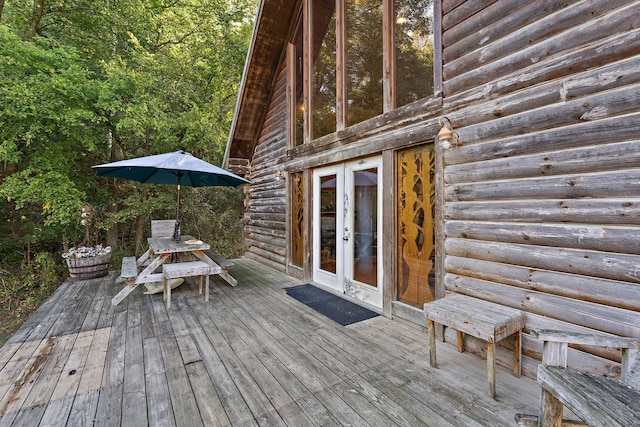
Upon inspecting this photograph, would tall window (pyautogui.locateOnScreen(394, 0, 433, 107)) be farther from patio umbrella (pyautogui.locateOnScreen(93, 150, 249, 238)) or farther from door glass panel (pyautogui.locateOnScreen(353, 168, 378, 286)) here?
patio umbrella (pyautogui.locateOnScreen(93, 150, 249, 238))

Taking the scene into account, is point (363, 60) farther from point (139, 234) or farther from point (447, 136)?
point (139, 234)

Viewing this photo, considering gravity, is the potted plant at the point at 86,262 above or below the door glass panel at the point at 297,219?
below

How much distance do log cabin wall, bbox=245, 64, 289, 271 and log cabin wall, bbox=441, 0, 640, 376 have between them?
3.90 metres

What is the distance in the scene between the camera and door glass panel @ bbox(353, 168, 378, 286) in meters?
3.93

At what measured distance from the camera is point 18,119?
5344 millimetres

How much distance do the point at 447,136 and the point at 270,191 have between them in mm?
4673

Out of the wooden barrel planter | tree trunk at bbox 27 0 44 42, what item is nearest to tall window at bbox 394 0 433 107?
the wooden barrel planter

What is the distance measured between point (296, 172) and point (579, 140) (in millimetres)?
4373

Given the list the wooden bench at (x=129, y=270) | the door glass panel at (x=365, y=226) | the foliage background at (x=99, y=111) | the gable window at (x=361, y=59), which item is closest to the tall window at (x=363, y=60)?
the gable window at (x=361, y=59)

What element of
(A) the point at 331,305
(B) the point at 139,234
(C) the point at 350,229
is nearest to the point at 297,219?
(C) the point at 350,229

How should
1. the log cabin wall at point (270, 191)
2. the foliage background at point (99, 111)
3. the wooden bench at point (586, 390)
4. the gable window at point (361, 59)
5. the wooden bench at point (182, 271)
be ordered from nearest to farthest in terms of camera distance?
the wooden bench at point (586, 390)
the gable window at point (361, 59)
the wooden bench at point (182, 271)
the foliage background at point (99, 111)
the log cabin wall at point (270, 191)

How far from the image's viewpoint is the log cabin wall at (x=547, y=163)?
1.89 meters

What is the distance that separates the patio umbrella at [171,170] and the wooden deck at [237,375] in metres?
2.03

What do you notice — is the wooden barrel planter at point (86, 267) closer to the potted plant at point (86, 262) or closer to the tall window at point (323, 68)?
the potted plant at point (86, 262)
